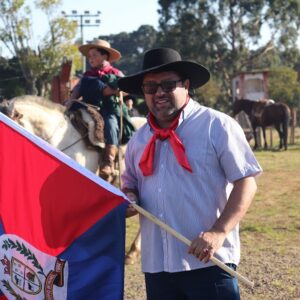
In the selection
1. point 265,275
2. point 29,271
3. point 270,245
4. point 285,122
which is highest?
point 29,271

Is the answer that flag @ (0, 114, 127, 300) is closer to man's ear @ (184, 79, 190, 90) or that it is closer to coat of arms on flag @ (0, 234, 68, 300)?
coat of arms on flag @ (0, 234, 68, 300)

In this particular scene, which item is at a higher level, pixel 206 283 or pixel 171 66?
pixel 171 66

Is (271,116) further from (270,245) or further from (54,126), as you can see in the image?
(54,126)

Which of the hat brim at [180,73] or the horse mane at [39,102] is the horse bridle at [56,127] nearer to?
the horse mane at [39,102]

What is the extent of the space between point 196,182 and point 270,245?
4.70 meters

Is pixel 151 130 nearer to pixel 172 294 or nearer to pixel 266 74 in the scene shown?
pixel 172 294

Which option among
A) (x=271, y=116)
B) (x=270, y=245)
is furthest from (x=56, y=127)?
(x=271, y=116)

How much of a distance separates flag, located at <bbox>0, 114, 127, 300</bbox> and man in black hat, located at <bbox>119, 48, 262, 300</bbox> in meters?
0.17

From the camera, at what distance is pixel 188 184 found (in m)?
2.73

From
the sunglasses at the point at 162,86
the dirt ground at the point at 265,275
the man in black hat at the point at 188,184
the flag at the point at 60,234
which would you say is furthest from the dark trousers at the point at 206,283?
the dirt ground at the point at 265,275

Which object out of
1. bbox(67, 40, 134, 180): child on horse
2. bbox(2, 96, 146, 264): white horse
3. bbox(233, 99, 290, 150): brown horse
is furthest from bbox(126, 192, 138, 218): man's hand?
bbox(233, 99, 290, 150): brown horse

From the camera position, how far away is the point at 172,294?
2.84 meters

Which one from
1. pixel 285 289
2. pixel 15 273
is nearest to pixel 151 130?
pixel 15 273

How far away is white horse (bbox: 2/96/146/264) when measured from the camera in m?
6.90
